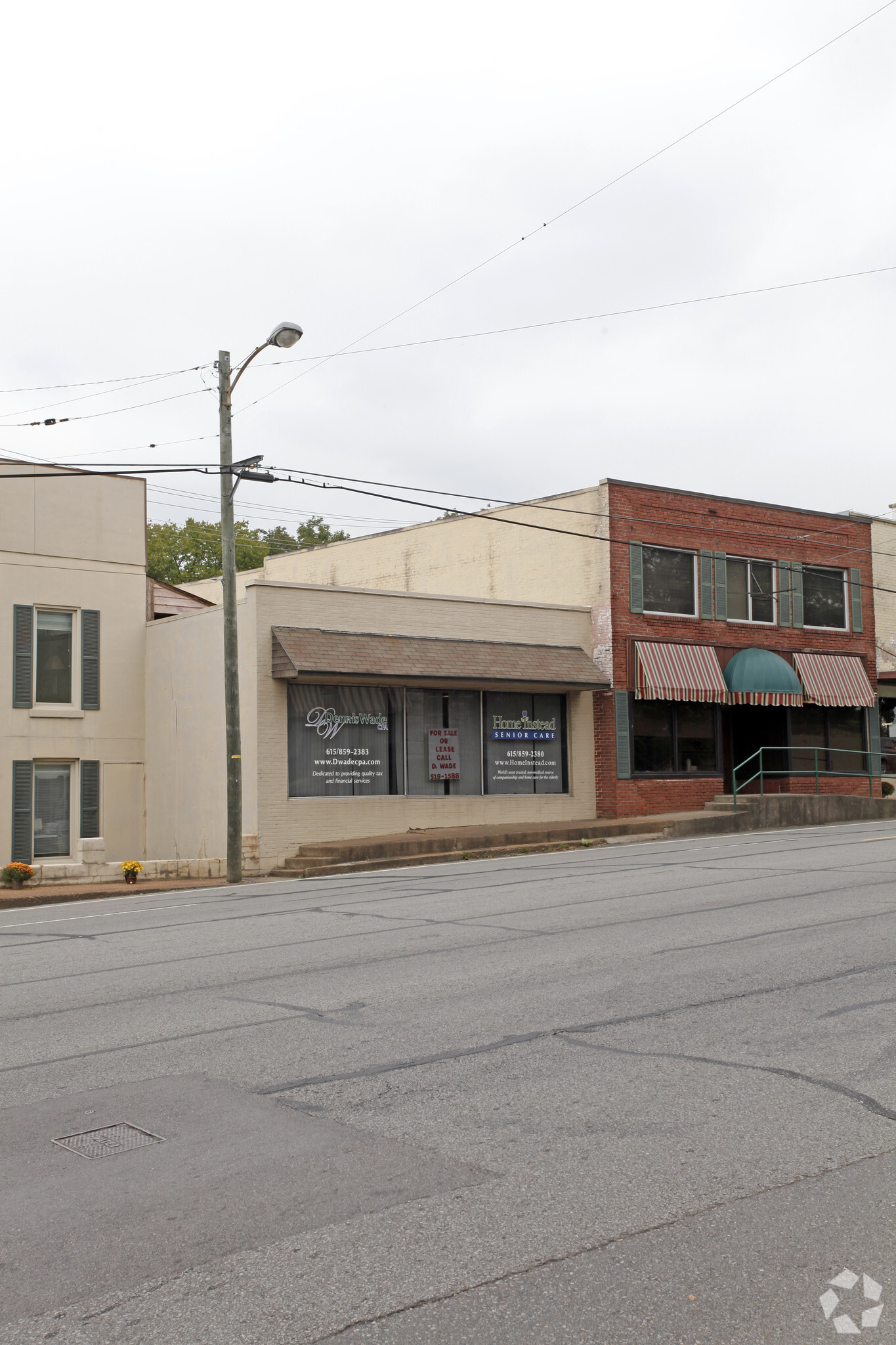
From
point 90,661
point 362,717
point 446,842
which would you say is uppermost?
point 90,661

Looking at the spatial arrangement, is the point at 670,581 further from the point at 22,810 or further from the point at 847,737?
the point at 22,810

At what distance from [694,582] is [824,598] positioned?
16.3 ft

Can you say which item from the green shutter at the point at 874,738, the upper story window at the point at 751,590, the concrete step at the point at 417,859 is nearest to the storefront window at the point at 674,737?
the upper story window at the point at 751,590

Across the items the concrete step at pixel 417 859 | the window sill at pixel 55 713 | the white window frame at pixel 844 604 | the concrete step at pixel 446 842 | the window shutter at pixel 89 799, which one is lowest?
the concrete step at pixel 417 859

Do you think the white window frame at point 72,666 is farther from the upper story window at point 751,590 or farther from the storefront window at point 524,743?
the upper story window at point 751,590

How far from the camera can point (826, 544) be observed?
1273 inches

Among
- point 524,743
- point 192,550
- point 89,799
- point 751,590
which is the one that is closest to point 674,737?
point 524,743

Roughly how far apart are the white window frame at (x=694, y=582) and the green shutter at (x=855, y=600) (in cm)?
582

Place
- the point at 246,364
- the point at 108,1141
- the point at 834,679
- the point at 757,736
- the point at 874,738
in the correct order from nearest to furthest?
the point at 108,1141 → the point at 246,364 → the point at 834,679 → the point at 757,736 → the point at 874,738

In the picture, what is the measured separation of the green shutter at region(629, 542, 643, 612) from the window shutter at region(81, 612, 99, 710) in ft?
38.9

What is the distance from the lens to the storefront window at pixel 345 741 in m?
23.3

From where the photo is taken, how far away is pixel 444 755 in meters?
25.2

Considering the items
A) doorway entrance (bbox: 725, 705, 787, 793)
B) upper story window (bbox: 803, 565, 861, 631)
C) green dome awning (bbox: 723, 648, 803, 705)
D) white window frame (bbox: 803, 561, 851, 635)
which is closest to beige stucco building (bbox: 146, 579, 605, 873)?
green dome awning (bbox: 723, 648, 803, 705)

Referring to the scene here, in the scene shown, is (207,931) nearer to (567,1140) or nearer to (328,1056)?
(328,1056)
